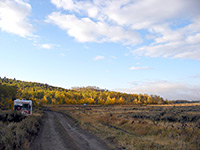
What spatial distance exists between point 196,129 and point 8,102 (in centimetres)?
8701

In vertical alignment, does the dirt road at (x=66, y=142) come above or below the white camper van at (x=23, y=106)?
below

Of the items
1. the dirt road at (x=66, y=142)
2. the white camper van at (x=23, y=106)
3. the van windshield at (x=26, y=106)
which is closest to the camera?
the dirt road at (x=66, y=142)

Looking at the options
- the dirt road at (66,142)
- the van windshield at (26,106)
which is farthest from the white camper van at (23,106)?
the dirt road at (66,142)

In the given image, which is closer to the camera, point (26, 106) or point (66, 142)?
point (66, 142)

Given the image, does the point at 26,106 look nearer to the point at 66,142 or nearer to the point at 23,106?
the point at 23,106

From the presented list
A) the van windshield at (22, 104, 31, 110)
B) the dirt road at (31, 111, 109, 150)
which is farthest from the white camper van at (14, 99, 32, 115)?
the dirt road at (31, 111, 109, 150)

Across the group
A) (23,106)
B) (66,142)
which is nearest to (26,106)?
(23,106)

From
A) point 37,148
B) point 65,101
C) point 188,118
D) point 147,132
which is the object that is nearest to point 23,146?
point 37,148

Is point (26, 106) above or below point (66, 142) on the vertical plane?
above

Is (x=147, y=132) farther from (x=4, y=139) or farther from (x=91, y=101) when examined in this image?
(x=91, y=101)

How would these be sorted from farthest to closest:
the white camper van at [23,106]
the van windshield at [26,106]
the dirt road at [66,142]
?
the van windshield at [26,106] < the white camper van at [23,106] < the dirt road at [66,142]

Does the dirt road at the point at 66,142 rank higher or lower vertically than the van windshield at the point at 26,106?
lower

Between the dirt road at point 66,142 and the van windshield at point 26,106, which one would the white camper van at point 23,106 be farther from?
the dirt road at point 66,142

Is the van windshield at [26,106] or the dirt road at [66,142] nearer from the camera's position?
the dirt road at [66,142]
